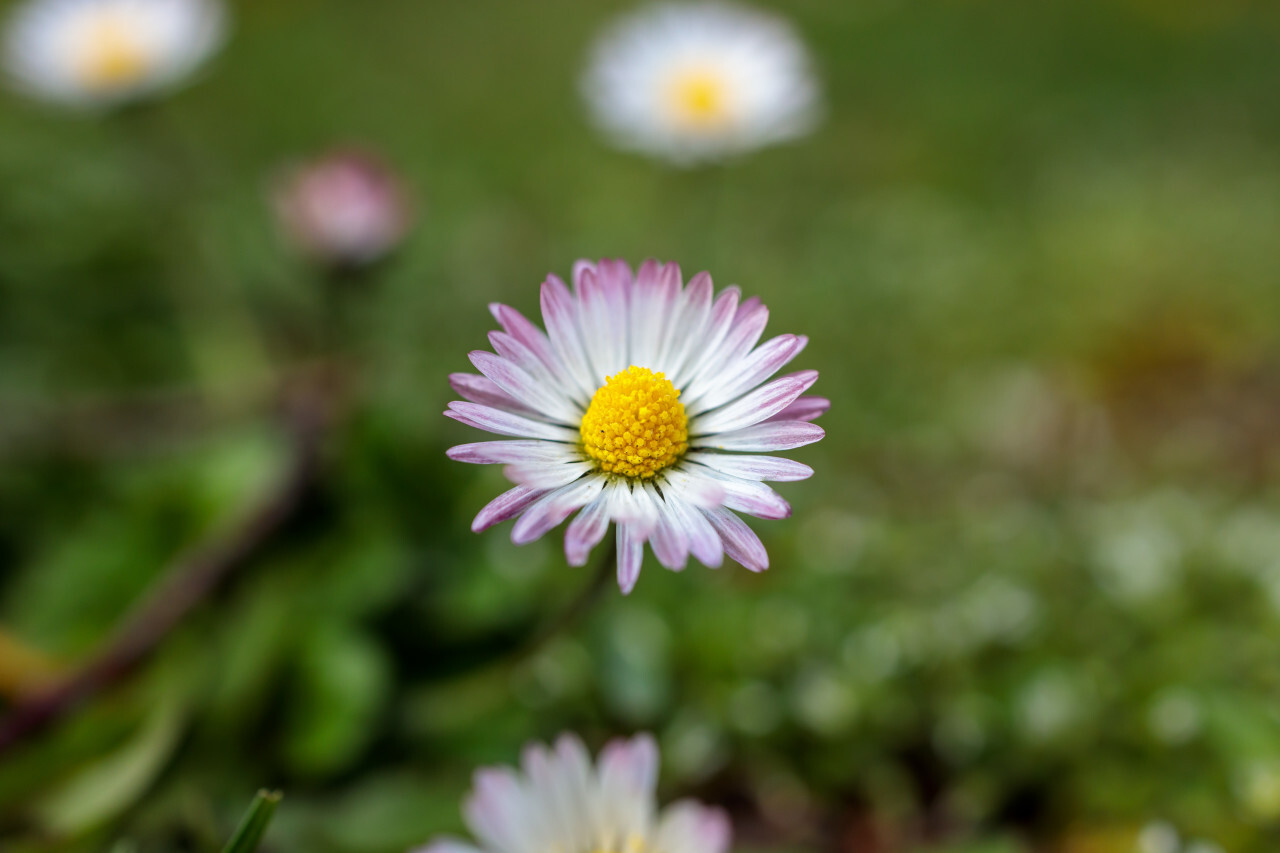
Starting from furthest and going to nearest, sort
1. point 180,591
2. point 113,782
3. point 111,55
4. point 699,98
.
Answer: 1. point 699,98
2. point 111,55
3. point 180,591
4. point 113,782

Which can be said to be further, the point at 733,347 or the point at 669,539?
the point at 733,347

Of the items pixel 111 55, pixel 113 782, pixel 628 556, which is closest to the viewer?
pixel 628 556

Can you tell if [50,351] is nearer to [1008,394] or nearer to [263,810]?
[263,810]

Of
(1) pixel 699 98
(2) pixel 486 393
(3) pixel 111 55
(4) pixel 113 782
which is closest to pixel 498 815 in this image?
(2) pixel 486 393

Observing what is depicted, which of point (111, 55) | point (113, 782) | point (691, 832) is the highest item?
point (111, 55)

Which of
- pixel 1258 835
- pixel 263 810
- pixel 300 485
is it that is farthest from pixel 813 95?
pixel 263 810

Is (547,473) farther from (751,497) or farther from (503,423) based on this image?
(751,497)

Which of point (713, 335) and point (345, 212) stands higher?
point (345, 212)
